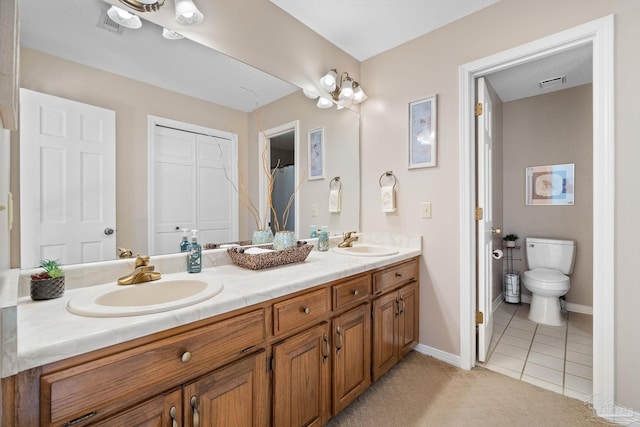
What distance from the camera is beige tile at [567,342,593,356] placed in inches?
88.0

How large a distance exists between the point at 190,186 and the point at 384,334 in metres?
1.47

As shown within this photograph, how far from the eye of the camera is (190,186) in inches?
59.7

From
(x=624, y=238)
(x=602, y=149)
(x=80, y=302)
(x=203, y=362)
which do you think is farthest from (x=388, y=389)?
(x=602, y=149)

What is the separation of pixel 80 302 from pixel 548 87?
423 centimetres

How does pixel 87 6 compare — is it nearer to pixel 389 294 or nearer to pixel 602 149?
pixel 389 294

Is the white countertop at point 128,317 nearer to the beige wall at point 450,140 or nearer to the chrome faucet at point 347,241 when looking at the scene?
the chrome faucet at point 347,241

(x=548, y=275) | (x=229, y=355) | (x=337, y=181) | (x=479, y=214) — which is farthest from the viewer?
(x=548, y=275)

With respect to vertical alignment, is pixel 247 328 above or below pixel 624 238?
below

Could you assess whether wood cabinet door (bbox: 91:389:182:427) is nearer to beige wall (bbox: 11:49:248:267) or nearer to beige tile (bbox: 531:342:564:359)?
beige wall (bbox: 11:49:248:267)

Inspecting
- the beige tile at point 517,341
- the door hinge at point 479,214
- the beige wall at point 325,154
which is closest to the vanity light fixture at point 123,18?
the beige wall at point 325,154

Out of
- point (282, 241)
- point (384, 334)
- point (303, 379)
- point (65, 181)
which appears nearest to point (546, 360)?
point (384, 334)

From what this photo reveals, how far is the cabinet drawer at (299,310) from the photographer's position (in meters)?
1.19

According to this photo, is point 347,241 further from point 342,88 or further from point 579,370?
point 579,370

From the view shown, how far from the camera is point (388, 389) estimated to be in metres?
1.80
